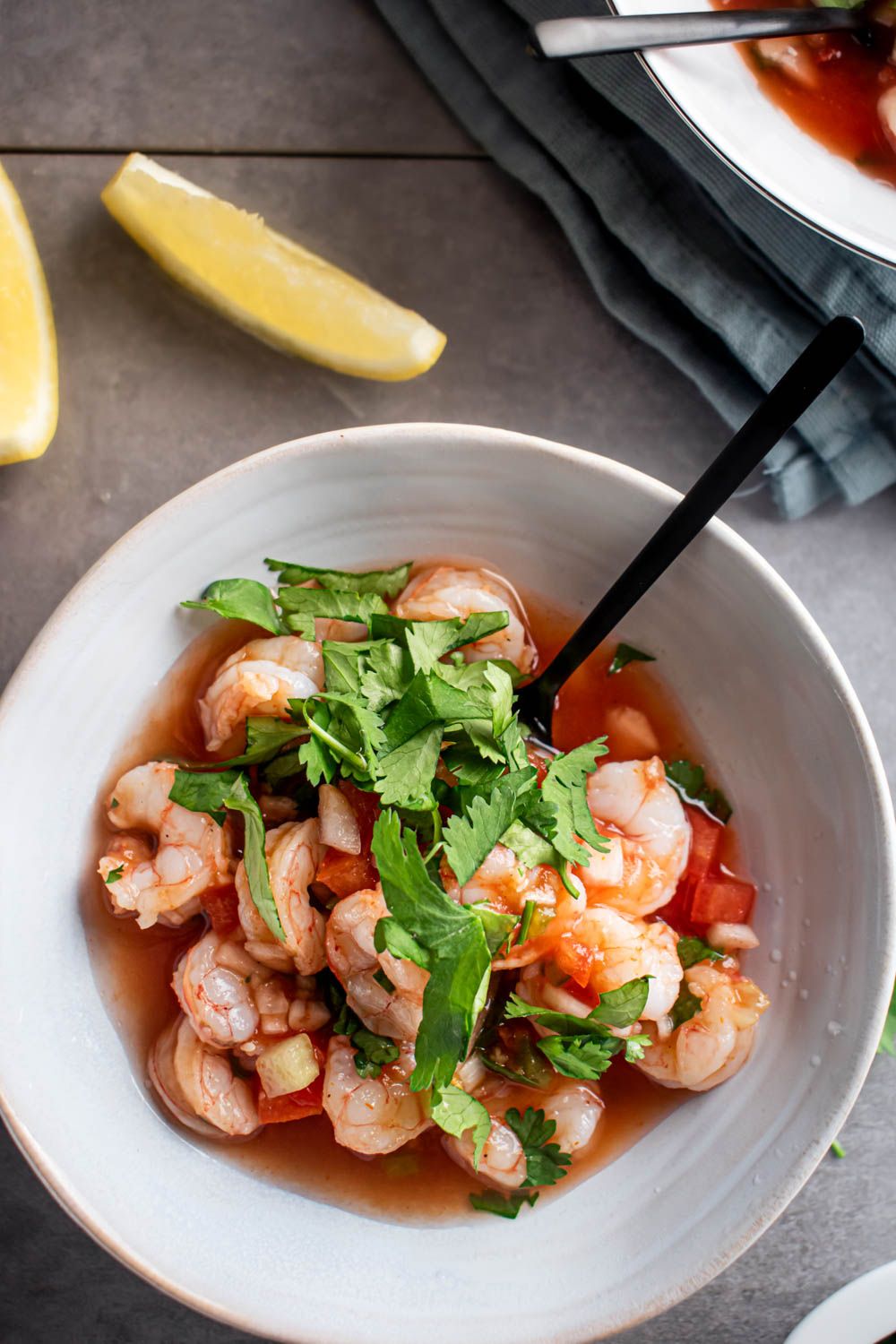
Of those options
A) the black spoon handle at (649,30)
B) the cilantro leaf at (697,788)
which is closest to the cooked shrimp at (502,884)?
the cilantro leaf at (697,788)

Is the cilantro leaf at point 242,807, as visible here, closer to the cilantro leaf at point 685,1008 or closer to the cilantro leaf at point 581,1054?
the cilantro leaf at point 581,1054

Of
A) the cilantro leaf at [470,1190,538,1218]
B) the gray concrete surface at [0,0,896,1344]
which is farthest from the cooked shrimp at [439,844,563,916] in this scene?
the gray concrete surface at [0,0,896,1344]

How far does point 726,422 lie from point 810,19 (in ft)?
2.06

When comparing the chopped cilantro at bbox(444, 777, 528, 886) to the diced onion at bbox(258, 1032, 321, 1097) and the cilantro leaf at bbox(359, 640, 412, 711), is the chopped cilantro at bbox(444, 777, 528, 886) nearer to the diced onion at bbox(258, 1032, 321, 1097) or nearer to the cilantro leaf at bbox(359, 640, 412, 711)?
the cilantro leaf at bbox(359, 640, 412, 711)

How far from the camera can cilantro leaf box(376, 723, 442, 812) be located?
148cm

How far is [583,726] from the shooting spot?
1875 millimetres

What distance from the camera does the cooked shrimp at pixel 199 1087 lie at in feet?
5.42

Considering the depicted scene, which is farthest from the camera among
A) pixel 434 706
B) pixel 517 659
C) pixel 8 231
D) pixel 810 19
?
pixel 8 231

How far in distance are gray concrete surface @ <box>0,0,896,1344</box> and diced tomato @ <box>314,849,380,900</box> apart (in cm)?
77

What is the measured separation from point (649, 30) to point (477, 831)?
117 cm

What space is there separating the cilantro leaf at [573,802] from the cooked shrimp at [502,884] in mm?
52

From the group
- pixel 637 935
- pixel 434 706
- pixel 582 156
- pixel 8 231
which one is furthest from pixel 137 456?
pixel 637 935

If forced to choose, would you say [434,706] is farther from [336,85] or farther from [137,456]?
[336,85]

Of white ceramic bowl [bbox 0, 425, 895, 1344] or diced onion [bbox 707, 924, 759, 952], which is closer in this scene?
white ceramic bowl [bbox 0, 425, 895, 1344]
